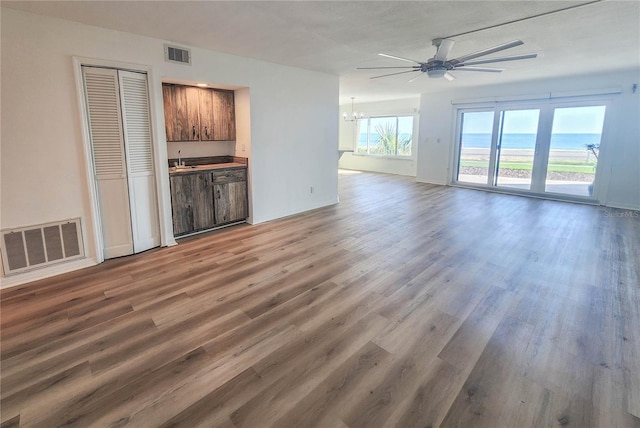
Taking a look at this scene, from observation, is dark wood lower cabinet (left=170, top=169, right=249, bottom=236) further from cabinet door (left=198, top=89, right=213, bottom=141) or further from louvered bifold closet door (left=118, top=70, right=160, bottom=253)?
cabinet door (left=198, top=89, right=213, bottom=141)

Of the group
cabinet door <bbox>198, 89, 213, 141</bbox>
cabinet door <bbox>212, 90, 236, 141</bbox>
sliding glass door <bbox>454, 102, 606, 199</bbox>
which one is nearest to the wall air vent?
cabinet door <bbox>198, 89, 213, 141</bbox>

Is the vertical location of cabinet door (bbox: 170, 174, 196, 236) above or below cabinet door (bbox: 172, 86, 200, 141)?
below

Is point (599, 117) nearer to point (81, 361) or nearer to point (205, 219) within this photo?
point (205, 219)

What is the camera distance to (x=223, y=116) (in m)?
5.16

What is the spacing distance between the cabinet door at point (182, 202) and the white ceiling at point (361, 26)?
1.80 metres

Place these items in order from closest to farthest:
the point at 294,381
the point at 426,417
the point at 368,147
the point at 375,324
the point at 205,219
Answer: the point at 426,417
the point at 294,381
the point at 375,324
the point at 205,219
the point at 368,147

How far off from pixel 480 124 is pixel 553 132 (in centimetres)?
168

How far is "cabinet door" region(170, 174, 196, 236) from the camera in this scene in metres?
4.48

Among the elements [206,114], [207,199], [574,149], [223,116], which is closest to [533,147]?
[574,149]

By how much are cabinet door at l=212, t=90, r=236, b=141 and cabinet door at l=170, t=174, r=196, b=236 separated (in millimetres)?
970

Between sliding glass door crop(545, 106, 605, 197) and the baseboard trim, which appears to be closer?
the baseboard trim

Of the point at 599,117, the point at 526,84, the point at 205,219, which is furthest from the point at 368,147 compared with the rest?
the point at 205,219

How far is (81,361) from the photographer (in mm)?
2146

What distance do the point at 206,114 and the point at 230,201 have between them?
4.61ft
